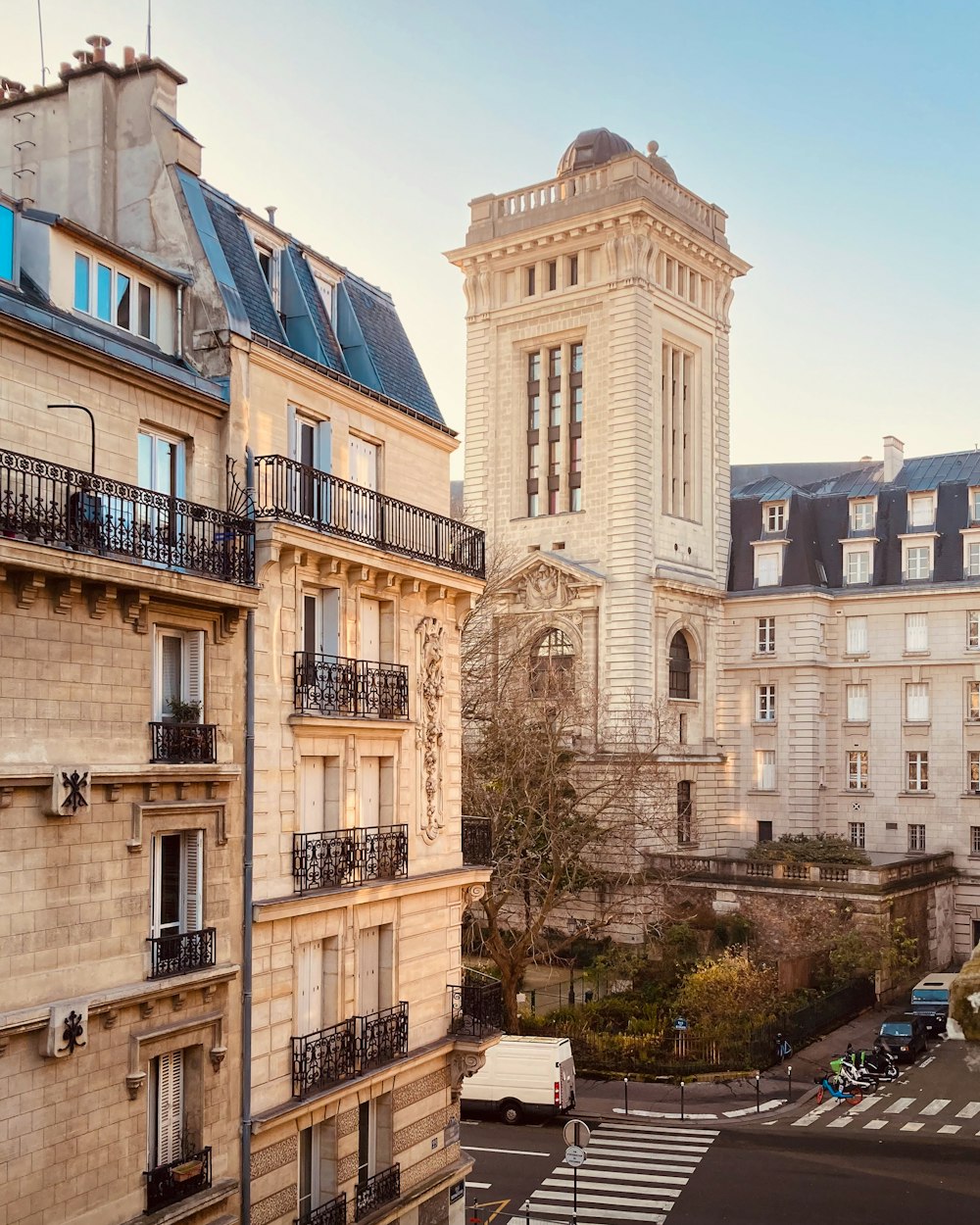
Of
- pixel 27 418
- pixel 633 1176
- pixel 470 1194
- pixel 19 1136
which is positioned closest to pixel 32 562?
pixel 27 418

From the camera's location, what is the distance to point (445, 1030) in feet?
70.9

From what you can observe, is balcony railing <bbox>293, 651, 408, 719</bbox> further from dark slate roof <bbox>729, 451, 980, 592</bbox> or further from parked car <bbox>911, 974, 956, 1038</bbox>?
dark slate roof <bbox>729, 451, 980, 592</bbox>

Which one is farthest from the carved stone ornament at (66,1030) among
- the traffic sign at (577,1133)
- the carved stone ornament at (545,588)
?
the carved stone ornament at (545,588)

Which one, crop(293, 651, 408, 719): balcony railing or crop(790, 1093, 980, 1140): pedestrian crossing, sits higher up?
crop(293, 651, 408, 719): balcony railing

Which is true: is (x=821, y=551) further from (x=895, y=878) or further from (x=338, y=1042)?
(x=338, y=1042)

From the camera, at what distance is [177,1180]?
1533 centimetres

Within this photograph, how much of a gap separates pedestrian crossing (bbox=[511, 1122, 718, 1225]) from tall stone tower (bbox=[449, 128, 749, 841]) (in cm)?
2644

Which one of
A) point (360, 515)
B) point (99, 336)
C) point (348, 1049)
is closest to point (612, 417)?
point (360, 515)

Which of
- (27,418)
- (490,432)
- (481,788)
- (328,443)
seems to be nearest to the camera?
(27,418)

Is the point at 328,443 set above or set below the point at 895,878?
above

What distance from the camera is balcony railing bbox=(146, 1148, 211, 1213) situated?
15039mm

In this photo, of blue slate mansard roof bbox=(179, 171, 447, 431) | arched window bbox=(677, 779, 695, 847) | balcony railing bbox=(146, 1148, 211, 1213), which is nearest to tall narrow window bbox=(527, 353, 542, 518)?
arched window bbox=(677, 779, 695, 847)

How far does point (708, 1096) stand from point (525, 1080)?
20.9 ft

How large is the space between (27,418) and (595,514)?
46.5 meters
